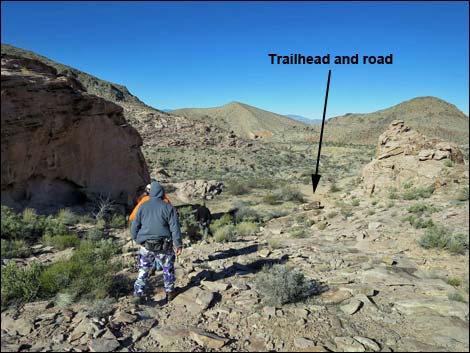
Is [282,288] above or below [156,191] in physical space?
below

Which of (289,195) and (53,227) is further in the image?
(289,195)

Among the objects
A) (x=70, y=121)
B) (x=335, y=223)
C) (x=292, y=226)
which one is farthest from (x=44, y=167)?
(x=335, y=223)

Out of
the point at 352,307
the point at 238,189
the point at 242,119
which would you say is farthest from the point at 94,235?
the point at 242,119

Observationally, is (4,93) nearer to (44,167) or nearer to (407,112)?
(44,167)

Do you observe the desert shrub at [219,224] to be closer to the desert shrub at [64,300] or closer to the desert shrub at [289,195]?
the desert shrub at [64,300]

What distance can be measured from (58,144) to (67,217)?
8.31 ft

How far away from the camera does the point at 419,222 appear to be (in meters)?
8.87

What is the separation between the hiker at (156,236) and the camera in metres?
4.75

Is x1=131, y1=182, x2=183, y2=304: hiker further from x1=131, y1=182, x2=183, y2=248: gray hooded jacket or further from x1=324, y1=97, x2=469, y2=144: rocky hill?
x1=324, y1=97, x2=469, y2=144: rocky hill

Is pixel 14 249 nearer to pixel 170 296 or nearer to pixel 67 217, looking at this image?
pixel 67 217

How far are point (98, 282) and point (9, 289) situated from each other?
1.11 m

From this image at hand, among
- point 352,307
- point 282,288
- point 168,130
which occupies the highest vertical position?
point 168,130

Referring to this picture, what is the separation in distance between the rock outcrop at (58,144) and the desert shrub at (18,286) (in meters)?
4.87

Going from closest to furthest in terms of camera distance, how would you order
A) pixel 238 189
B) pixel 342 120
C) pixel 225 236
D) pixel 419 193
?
pixel 225 236
pixel 419 193
pixel 238 189
pixel 342 120
